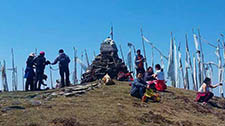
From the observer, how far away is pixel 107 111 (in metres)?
9.34

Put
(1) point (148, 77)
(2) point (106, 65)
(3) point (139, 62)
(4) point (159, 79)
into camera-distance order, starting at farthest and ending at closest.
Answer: (2) point (106, 65) < (3) point (139, 62) < (1) point (148, 77) < (4) point (159, 79)

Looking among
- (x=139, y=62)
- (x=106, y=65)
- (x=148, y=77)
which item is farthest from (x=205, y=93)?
(x=106, y=65)

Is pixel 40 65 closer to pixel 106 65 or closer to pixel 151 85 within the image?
pixel 106 65

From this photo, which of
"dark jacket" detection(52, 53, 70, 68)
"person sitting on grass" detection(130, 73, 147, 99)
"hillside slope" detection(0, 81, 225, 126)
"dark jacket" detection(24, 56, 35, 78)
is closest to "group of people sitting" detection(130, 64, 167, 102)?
"person sitting on grass" detection(130, 73, 147, 99)

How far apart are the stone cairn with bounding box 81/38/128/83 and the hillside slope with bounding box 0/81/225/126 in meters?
4.21

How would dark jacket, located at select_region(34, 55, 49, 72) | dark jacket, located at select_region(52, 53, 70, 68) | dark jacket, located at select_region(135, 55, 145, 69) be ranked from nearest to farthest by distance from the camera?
dark jacket, located at select_region(34, 55, 49, 72) < dark jacket, located at select_region(52, 53, 70, 68) < dark jacket, located at select_region(135, 55, 145, 69)

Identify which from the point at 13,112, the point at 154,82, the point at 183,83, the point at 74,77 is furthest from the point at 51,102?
the point at 74,77

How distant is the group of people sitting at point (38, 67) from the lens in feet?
48.1

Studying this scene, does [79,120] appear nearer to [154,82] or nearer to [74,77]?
[154,82]

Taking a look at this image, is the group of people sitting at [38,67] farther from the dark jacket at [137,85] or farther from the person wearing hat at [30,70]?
the dark jacket at [137,85]

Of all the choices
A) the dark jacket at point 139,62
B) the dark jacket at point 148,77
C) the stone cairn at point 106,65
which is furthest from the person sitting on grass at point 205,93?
the stone cairn at point 106,65

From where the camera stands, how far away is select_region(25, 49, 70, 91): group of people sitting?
1466cm

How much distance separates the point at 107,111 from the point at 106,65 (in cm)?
872

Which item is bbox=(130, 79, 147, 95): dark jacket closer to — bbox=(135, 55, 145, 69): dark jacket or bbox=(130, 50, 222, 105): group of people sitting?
bbox=(130, 50, 222, 105): group of people sitting
